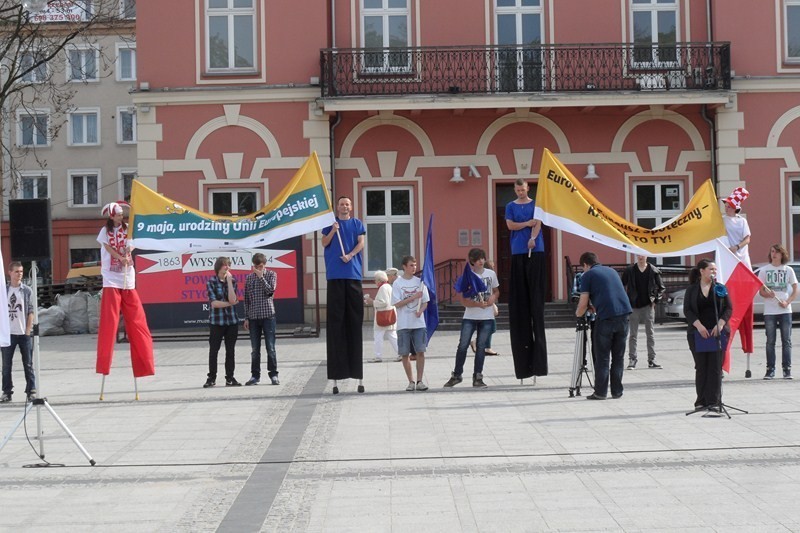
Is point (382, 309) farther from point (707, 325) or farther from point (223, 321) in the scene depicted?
point (707, 325)

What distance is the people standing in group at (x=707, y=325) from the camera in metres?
11.4

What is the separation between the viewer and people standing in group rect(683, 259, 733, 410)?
1137cm

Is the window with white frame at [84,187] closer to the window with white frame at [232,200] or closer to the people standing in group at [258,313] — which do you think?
the window with white frame at [232,200]

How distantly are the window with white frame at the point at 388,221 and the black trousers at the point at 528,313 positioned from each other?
12717 millimetres

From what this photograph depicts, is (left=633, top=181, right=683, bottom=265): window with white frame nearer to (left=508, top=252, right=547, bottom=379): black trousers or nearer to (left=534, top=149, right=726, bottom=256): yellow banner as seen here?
(left=534, top=149, right=726, bottom=256): yellow banner

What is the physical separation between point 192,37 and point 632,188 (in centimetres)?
1086

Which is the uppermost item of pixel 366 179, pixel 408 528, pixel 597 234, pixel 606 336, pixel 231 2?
pixel 231 2

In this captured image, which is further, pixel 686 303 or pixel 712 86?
pixel 712 86

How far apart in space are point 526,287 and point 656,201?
1360cm

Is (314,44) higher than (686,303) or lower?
higher

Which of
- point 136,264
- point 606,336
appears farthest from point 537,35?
point 606,336

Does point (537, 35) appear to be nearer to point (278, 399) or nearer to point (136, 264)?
point (136, 264)

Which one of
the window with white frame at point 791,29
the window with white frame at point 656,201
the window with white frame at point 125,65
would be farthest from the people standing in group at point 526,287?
the window with white frame at point 125,65

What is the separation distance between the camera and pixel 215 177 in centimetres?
2608
